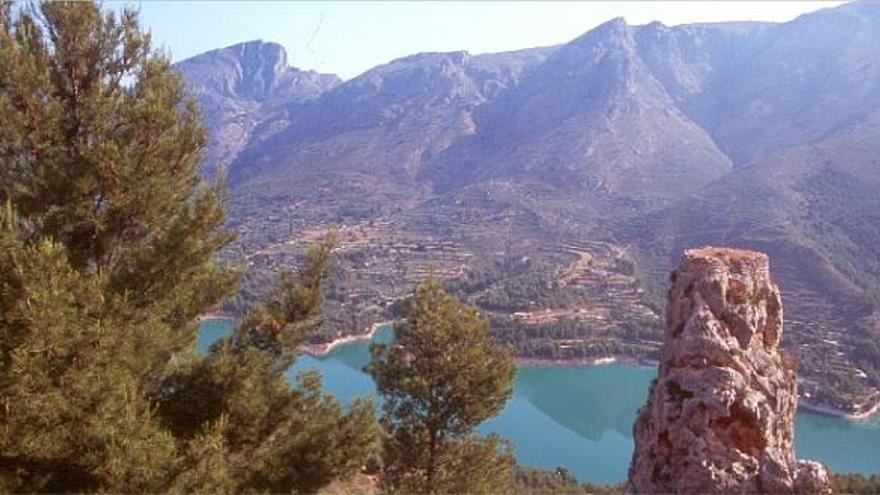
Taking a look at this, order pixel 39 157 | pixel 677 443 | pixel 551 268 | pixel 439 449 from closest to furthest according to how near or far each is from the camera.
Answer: pixel 677 443 → pixel 39 157 → pixel 439 449 → pixel 551 268

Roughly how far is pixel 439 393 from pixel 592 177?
86599 mm

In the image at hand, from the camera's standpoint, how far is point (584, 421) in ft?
133

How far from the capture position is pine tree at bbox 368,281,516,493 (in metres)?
8.18

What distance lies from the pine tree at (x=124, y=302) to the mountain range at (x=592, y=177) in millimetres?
1067

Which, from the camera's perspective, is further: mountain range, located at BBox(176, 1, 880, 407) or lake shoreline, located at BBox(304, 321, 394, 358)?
mountain range, located at BBox(176, 1, 880, 407)

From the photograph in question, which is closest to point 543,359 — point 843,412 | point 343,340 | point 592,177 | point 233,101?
point 343,340

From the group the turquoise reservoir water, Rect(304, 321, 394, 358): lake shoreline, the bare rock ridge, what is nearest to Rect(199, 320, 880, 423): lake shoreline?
Rect(304, 321, 394, 358): lake shoreline

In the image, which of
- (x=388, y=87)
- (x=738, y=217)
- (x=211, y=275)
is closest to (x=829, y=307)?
(x=738, y=217)

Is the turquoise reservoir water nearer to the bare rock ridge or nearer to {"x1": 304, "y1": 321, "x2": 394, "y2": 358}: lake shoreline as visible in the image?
{"x1": 304, "y1": 321, "x2": 394, "y2": 358}: lake shoreline

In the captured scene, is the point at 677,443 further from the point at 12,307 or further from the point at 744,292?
the point at 12,307

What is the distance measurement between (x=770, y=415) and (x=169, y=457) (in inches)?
171

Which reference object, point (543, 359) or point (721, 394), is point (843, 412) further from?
point (721, 394)

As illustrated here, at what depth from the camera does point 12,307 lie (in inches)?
182

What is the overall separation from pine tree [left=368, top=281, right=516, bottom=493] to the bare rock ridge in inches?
107
